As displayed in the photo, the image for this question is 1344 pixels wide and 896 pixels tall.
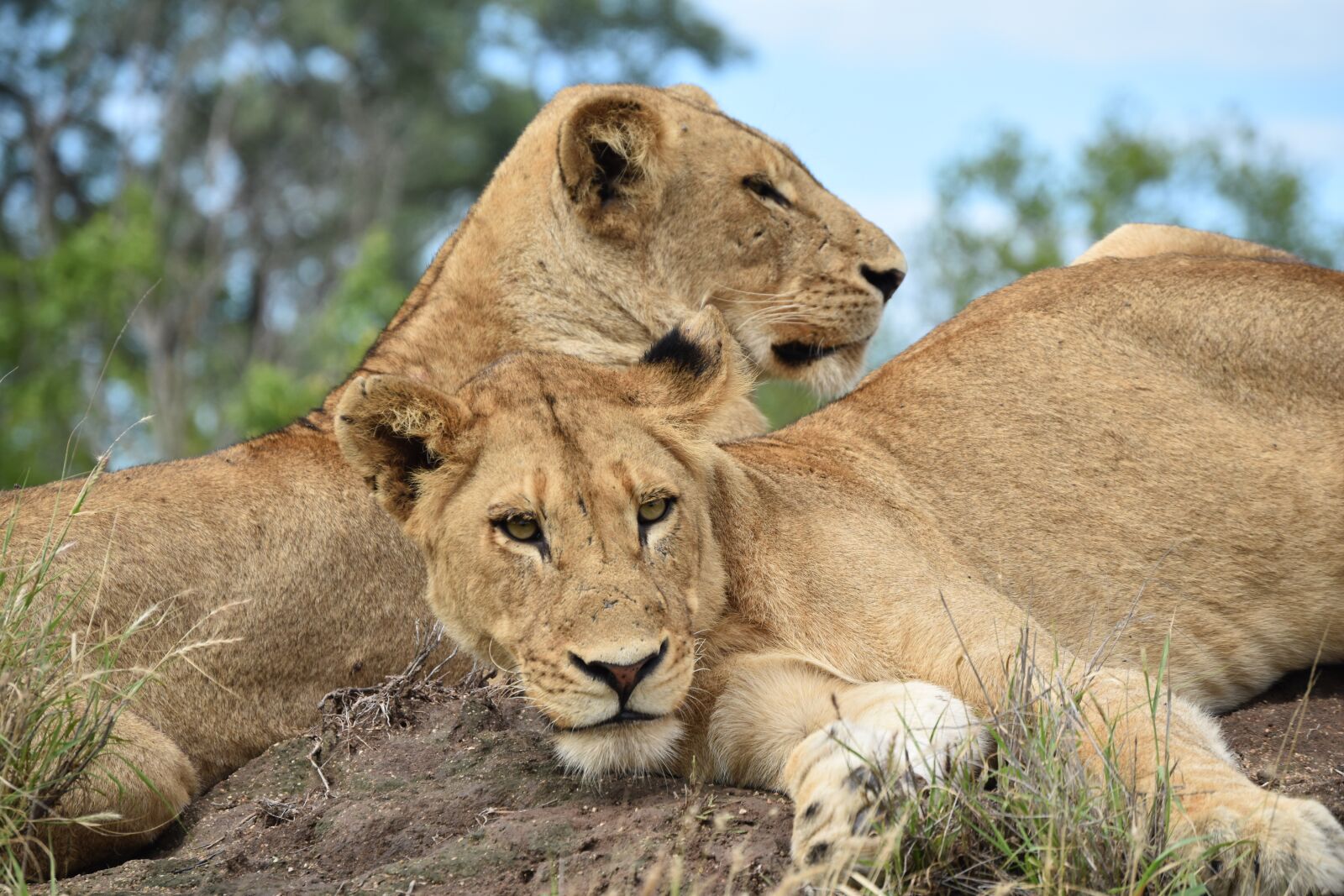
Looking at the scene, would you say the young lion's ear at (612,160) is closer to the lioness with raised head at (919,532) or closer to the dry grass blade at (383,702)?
the lioness with raised head at (919,532)

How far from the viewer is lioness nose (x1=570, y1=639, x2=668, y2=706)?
3.12 m

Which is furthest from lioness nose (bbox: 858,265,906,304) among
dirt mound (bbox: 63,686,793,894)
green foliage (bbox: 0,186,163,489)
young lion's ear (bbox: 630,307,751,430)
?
green foliage (bbox: 0,186,163,489)

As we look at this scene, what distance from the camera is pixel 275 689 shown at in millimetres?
4531

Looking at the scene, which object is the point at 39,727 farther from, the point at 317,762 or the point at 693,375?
the point at 693,375

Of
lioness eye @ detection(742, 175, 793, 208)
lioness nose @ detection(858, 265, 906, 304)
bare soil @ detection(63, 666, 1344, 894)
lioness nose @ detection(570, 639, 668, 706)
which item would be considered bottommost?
bare soil @ detection(63, 666, 1344, 894)

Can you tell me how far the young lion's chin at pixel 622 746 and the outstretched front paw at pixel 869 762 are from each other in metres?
0.27

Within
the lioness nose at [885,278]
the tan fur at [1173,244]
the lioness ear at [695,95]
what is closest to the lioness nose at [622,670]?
the lioness nose at [885,278]

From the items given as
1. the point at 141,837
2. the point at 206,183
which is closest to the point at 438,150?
the point at 206,183

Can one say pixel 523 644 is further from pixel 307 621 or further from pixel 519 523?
pixel 307 621

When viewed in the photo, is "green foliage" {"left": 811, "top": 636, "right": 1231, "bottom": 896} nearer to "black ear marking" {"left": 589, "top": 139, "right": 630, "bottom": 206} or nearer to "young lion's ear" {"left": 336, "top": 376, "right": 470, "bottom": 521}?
"young lion's ear" {"left": 336, "top": 376, "right": 470, "bottom": 521}

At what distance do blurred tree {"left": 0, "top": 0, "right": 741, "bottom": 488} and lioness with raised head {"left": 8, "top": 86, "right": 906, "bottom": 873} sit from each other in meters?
14.1

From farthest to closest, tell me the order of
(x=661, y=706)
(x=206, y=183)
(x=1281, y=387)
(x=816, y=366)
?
(x=206, y=183) → (x=816, y=366) → (x=1281, y=387) → (x=661, y=706)

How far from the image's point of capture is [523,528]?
11.2 feet

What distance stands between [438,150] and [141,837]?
87.5ft
